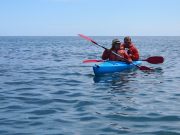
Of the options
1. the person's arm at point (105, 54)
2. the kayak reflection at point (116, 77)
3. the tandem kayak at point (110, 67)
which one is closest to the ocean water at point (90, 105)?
the kayak reflection at point (116, 77)

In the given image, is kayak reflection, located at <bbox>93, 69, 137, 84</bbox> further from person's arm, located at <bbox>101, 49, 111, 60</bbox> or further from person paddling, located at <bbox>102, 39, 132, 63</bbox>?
person's arm, located at <bbox>101, 49, 111, 60</bbox>

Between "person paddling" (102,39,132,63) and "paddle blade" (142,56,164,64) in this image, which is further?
"paddle blade" (142,56,164,64)

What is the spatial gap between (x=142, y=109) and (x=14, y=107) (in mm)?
3426

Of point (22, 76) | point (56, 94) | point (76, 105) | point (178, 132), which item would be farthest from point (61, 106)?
point (22, 76)

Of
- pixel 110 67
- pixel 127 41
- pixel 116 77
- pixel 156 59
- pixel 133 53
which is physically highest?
pixel 127 41

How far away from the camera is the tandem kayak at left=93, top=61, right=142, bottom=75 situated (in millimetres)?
16219

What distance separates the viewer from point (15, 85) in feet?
45.2

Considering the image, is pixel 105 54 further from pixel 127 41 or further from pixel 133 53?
pixel 133 53

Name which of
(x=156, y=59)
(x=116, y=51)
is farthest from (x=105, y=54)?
(x=156, y=59)

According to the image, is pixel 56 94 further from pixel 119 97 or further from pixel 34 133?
pixel 34 133

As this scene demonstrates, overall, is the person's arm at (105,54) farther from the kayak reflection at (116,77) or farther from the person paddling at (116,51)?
the kayak reflection at (116,77)

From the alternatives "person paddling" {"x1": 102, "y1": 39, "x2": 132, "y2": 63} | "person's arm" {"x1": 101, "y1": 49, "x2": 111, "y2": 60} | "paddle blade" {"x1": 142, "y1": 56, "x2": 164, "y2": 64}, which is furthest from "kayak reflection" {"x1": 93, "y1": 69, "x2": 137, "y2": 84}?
"paddle blade" {"x1": 142, "y1": 56, "x2": 164, "y2": 64}

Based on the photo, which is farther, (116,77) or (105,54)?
(105,54)

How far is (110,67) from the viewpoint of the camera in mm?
16797
